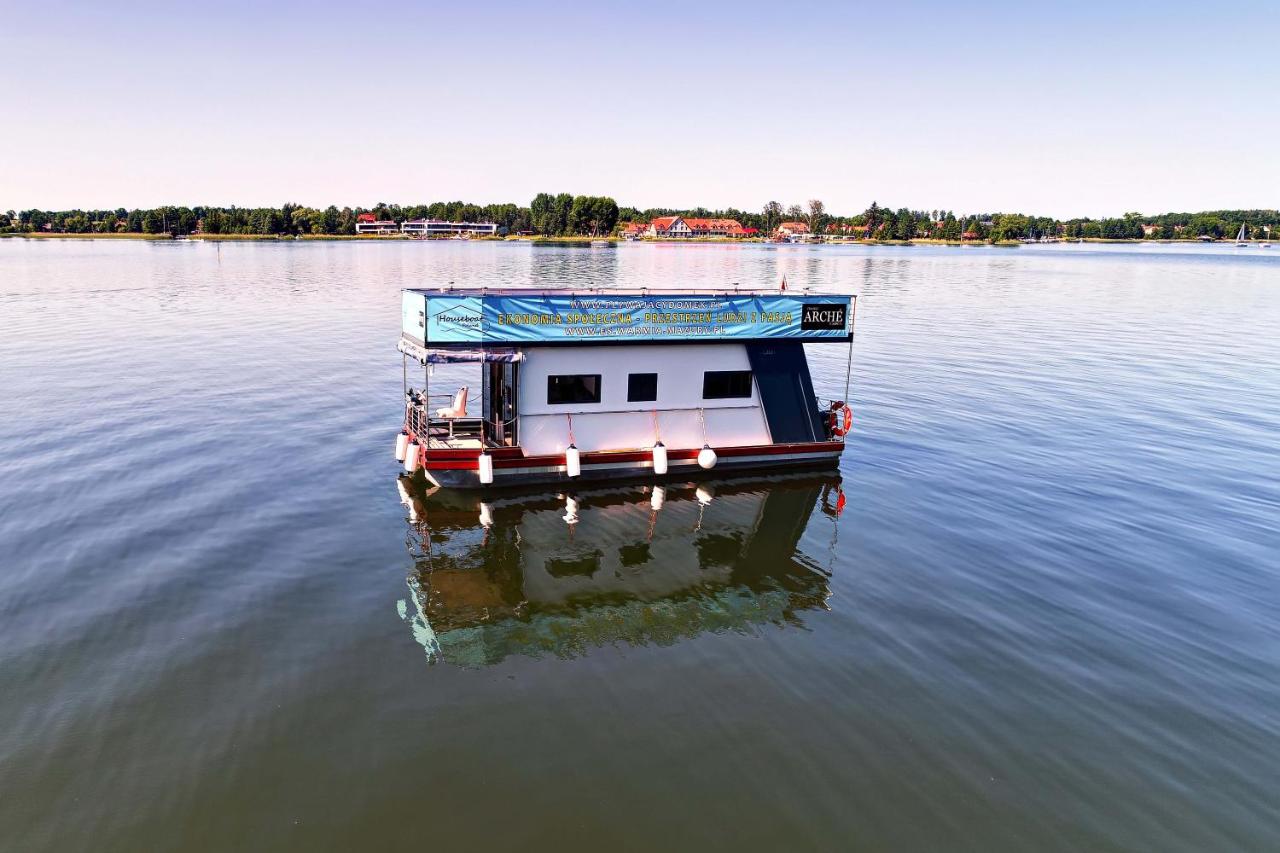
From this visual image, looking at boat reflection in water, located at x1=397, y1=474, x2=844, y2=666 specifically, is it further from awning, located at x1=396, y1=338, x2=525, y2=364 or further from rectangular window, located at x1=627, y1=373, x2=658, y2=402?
awning, located at x1=396, y1=338, x2=525, y2=364

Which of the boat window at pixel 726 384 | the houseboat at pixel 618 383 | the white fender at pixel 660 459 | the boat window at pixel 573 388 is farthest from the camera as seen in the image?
the boat window at pixel 726 384

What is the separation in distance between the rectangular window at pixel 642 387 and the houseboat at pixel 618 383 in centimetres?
3

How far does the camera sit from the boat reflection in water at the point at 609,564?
14.7 m

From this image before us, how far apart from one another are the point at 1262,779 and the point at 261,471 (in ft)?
78.5

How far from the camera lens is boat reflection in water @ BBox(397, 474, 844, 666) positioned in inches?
579

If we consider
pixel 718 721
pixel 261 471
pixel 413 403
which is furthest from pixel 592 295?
pixel 718 721

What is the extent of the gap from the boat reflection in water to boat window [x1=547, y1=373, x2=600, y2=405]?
276 cm

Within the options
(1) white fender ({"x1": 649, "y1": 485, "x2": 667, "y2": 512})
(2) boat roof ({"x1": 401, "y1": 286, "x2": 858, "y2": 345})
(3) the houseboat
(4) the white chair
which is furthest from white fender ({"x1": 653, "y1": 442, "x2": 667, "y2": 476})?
(4) the white chair

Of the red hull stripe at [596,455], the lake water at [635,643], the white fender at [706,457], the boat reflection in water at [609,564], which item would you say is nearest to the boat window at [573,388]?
the red hull stripe at [596,455]

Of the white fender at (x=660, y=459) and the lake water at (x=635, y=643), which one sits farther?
the white fender at (x=660, y=459)

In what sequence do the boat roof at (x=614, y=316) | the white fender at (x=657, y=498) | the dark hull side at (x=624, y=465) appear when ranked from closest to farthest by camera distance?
the boat roof at (x=614, y=316) → the dark hull side at (x=624, y=465) → the white fender at (x=657, y=498)

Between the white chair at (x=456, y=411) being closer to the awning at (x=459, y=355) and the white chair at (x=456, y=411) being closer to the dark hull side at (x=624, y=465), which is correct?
the dark hull side at (x=624, y=465)

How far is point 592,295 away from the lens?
2148 cm

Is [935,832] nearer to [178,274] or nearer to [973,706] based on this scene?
[973,706]
